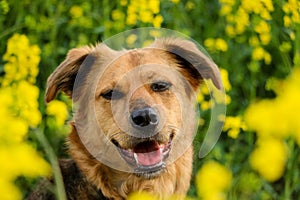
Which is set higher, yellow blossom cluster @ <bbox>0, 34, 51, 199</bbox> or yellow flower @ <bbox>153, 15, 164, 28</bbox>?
yellow blossom cluster @ <bbox>0, 34, 51, 199</bbox>

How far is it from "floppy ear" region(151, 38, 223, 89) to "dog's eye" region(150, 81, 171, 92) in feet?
0.80

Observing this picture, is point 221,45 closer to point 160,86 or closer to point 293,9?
point 293,9

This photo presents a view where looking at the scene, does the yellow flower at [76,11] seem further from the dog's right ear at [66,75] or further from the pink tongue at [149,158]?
the pink tongue at [149,158]

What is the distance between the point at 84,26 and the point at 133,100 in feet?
4.91

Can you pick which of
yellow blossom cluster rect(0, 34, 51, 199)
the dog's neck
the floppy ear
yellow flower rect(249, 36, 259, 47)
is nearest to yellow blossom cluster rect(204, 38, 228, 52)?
yellow flower rect(249, 36, 259, 47)

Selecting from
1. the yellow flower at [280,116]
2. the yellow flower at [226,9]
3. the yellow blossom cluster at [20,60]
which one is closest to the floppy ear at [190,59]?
the yellow blossom cluster at [20,60]

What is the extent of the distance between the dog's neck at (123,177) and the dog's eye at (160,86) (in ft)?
1.22

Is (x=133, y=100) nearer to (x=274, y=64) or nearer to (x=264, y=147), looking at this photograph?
(x=264, y=147)

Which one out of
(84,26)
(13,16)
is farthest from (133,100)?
(13,16)

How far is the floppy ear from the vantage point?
12.6 ft

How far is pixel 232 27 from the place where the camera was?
200 inches

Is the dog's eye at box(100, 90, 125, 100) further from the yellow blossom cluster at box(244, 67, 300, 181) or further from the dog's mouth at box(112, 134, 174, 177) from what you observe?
the yellow blossom cluster at box(244, 67, 300, 181)

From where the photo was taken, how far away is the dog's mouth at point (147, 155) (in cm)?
358

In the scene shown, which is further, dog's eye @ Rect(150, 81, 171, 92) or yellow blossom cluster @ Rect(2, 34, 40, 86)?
yellow blossom cluster @ Rect(2, 34, 40, 86)
